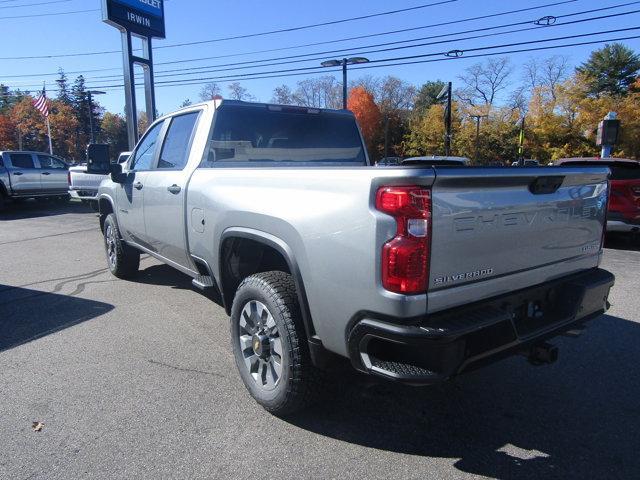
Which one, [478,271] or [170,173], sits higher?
[170,173]

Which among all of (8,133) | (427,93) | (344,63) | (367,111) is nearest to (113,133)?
(8,133)

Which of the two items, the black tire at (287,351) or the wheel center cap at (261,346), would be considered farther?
the wheel center cap at (261,346)

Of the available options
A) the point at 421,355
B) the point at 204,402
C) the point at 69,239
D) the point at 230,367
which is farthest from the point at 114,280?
the point at 421,355

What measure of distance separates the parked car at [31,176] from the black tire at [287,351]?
630 inches

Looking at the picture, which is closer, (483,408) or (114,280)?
(483,408)

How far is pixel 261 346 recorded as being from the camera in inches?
120

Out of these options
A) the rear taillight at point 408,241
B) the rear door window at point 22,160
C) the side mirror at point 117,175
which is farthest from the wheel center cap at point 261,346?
the rear door window at point 22,160

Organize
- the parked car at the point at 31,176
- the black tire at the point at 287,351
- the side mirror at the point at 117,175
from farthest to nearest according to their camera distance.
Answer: the parked car at the point at 31,176, the side mirror at the point at 117,175, the black tire at the point at 287,351

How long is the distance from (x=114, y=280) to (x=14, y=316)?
1571 mm

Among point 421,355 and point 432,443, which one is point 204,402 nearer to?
point 432,443

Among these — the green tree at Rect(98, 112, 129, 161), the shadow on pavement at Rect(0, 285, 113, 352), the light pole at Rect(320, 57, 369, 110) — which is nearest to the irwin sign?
the light pole at Rect(320, 57, 369, 110)

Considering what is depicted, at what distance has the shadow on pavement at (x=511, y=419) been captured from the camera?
2596 mm

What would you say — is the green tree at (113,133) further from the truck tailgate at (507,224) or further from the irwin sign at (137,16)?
the truck tailgate at (507,224)

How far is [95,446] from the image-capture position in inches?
108
